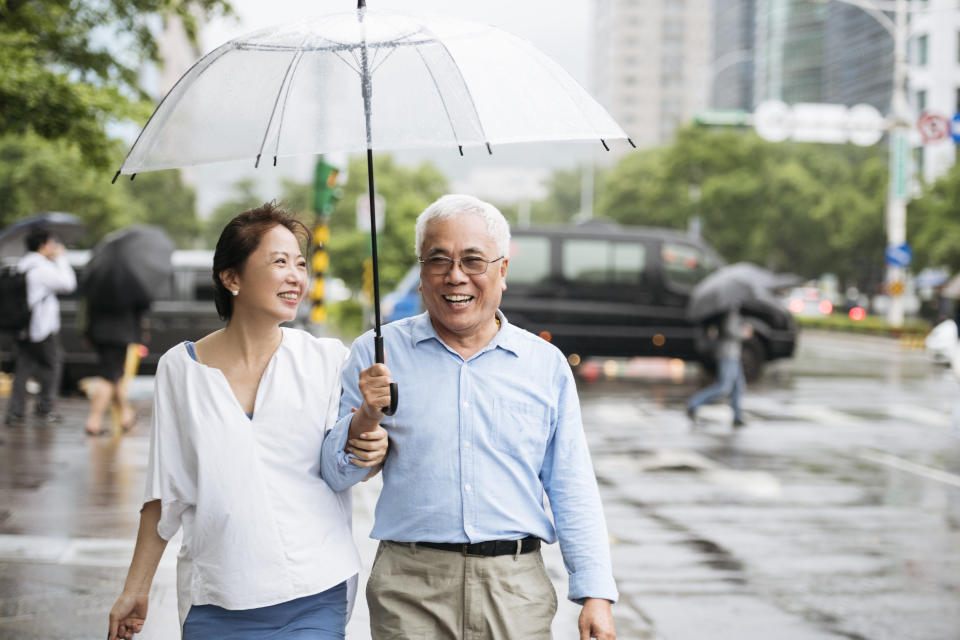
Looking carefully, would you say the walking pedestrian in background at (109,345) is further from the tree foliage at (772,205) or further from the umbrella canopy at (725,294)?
the tree foliage at (772,205)

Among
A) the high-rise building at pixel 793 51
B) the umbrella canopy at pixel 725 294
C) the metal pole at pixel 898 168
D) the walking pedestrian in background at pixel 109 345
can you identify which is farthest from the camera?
the high-rise building at pixel 793 51

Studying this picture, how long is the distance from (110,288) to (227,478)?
8322 millimetres

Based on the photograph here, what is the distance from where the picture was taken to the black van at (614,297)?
61.3 feet

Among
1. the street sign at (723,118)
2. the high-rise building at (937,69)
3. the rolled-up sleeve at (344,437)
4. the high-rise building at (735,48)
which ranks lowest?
the rolled-up sleeve at (344,437)

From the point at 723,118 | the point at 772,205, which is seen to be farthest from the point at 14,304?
the point at 772,205

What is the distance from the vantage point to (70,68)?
16.1m

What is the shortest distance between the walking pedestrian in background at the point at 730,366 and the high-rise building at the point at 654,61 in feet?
488

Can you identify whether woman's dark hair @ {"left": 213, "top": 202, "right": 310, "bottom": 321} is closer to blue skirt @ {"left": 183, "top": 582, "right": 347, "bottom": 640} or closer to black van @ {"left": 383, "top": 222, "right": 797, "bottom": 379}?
blue skirt @ {"left": 183, "top": 582, "right": 347, "bottom": 640}

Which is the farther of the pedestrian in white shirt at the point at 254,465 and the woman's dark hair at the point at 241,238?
the woman's dark hair at the point at 241,238

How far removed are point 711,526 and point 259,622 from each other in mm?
5260

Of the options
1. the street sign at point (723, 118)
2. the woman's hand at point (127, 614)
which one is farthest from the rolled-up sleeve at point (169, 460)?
the street sign at point (723, 118)

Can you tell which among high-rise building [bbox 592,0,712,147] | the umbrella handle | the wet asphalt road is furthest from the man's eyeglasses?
high-rise building [bbox 592,0,712,147]

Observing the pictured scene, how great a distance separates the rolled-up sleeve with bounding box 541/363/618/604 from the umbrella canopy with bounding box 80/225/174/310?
827 centimetres

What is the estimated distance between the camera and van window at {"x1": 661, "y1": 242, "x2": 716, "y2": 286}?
18734 millimetres
